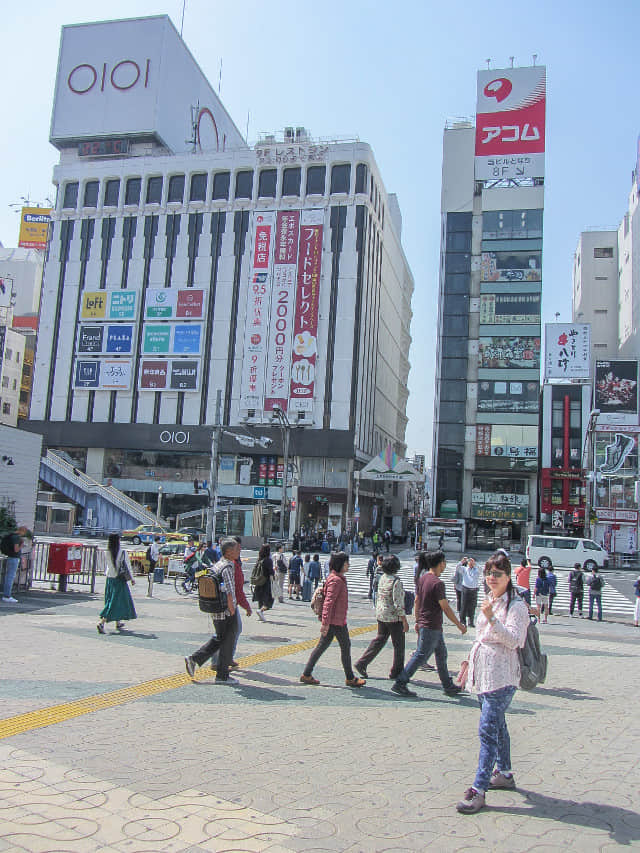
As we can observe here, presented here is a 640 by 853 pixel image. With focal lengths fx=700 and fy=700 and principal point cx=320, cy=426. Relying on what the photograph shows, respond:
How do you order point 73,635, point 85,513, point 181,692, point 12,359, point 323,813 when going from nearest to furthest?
1. point 323,813
2. point 181,692
3. point 73,635
4. point 85,513
5. point 12,359

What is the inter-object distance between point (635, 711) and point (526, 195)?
2538 inches

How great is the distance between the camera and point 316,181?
61.8 m

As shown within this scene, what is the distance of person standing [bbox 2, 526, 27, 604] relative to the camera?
14.9m

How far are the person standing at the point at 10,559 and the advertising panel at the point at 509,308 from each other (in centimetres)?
5486

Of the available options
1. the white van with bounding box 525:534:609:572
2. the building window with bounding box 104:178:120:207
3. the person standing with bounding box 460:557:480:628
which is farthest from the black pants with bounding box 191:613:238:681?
the building window with bounding box 104:178:120:207

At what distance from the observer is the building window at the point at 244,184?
6350 cm

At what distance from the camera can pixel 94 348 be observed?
64.8 meters

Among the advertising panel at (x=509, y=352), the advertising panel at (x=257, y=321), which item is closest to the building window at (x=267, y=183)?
the advertising panel at (x=257, y=321)

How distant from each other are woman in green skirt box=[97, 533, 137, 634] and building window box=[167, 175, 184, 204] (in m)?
59.2

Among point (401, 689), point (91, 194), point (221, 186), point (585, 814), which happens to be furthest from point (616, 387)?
point (585, 814)

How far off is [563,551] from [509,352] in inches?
1072

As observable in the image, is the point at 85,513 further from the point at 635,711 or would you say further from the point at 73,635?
the point at 635,711

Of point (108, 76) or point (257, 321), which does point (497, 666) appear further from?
point (108, 76)

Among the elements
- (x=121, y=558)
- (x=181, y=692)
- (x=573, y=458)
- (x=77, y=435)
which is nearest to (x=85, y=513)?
(x=77, y=435)
